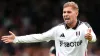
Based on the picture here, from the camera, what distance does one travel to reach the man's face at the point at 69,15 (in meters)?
7.15

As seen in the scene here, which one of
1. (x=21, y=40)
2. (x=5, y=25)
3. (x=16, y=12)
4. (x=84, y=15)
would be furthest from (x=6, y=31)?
(x=21, y=40)

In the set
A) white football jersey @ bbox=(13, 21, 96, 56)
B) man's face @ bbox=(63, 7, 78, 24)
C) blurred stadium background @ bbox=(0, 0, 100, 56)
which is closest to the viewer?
man's face @ bbox=(63, 7, 78, 24)

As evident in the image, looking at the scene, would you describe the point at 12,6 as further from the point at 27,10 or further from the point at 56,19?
the point at 56,19

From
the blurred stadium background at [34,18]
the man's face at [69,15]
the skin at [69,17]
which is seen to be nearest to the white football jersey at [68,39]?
the skin at [69,17]

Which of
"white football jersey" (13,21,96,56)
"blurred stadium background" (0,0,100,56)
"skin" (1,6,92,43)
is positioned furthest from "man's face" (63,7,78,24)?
"blurred stadium background" (0,0,100,56)

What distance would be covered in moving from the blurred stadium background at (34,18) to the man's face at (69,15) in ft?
17.9

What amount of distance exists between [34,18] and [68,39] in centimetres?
712

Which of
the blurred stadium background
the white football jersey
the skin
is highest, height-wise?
the skin

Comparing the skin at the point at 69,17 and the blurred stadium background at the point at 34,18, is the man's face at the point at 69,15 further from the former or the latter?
the blurred stadium background at the point at 34,18

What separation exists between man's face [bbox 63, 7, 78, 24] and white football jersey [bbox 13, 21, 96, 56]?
0.18 metres

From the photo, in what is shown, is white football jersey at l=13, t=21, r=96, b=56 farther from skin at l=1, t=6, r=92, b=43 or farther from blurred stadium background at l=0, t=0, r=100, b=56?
blurred stadium background at l=0, t=0, r=100, b=56

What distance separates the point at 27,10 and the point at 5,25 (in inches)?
45.9

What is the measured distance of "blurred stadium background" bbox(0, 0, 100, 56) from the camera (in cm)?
1284

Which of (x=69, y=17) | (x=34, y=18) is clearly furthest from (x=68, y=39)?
(x=34, y=18)
